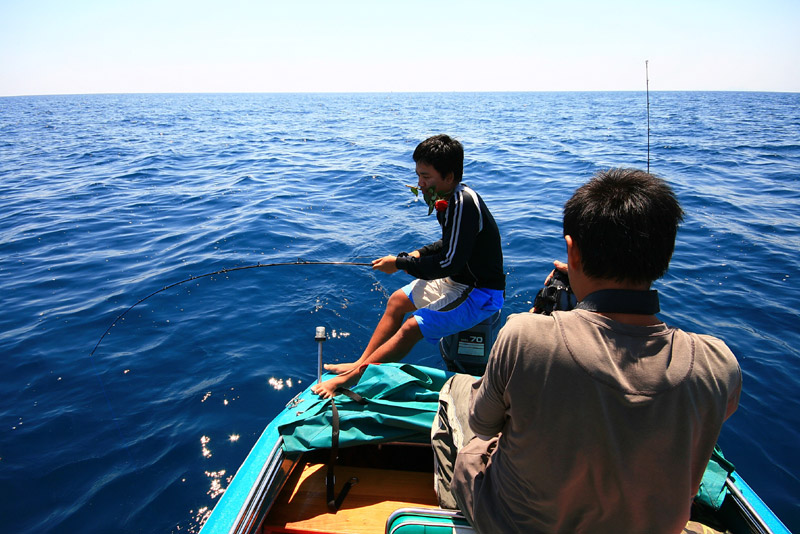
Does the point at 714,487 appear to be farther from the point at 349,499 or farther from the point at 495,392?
the point at 349,499

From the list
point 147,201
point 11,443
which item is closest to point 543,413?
point 11,443

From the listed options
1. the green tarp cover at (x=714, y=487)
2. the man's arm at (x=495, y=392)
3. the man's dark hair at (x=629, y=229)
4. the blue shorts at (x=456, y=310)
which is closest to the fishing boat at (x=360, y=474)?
the green tarp cover at (x=714, y=487)

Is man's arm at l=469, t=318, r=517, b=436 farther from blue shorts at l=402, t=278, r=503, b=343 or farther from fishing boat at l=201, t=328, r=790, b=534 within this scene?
blue shorts at l=402, t=278, r=503, b=343

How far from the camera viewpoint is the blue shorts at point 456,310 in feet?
11.0

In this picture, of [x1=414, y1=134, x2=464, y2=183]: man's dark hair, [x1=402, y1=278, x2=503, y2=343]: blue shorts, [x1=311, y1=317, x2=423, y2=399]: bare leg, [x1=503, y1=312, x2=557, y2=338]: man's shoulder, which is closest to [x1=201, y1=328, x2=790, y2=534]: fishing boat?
[x1=311, y1=317, x2=423, y2=399]: bare leg

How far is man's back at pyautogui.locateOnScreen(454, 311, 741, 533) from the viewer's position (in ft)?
4.08

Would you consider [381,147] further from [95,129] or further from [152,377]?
[95,129]

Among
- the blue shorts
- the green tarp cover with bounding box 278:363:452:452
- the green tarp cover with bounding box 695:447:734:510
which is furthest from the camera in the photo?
the blue shorts

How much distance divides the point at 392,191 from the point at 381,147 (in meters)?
7.74

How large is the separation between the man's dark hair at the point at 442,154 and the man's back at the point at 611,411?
2.15 m

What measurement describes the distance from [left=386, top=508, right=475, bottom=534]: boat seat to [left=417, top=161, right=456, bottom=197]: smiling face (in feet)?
7.45

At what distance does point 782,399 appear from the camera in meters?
4.18

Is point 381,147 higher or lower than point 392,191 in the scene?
higher

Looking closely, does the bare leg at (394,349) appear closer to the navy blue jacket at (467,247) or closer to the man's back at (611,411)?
the navy blue jacket at (467,247)
